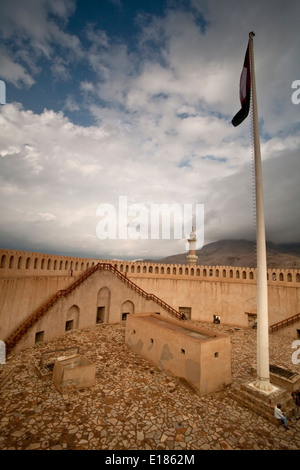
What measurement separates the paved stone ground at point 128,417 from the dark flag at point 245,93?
13.9 meters

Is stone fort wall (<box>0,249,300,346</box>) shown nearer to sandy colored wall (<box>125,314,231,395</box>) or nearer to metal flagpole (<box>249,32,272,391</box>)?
sandy colored wall (<box>125,314,231,395</box>)

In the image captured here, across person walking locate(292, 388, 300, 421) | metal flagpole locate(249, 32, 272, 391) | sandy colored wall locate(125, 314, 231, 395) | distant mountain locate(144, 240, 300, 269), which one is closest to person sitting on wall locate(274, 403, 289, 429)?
metal flagpole locate(249, 32, 272, 391)

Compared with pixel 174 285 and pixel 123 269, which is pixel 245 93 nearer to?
pixel 174 285

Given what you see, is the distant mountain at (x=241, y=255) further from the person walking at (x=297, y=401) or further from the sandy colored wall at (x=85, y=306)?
the person walking at (x=297, y=401)

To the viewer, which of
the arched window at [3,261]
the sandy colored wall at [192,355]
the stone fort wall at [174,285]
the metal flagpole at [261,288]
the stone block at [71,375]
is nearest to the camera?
the metal flagpole at [261,288]

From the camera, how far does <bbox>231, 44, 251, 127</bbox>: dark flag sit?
37.2ft

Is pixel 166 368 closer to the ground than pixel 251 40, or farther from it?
closer to the ground

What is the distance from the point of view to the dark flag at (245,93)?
37.2 ft

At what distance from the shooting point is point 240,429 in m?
8.56

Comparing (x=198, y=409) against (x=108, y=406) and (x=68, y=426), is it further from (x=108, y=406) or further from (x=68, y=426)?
(x=68, y=426)

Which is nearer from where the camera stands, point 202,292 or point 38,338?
point 38,338

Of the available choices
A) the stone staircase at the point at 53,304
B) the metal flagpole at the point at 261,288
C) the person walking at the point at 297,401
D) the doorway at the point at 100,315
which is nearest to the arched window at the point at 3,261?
the stone staircase at the point at 53,304

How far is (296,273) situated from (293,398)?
1703 centimetres
